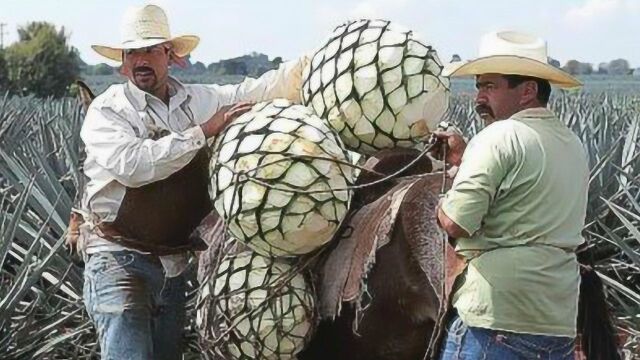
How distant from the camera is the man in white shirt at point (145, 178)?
2824 mm

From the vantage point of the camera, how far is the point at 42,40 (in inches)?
1358

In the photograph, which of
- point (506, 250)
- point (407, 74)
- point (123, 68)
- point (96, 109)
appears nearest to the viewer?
point (506, 250)

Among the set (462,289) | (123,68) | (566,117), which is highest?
(123,68)

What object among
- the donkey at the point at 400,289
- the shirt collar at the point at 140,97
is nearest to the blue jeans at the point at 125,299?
the shirt collar at the point at 140,97

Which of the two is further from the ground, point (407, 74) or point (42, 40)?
point (407, 74)

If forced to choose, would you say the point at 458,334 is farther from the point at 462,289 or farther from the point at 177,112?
the point at 177,112

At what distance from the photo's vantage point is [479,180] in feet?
7.33

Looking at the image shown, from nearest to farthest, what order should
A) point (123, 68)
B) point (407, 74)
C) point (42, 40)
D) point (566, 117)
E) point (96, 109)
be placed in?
Result: point (407, 74)
point (96, 109)
point (123, 68)
point (566, 117)
point (42, 40)

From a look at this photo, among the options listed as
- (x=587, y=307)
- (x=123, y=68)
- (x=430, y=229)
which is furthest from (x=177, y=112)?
(x=587, y=307)

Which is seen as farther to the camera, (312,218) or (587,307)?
(587,307)

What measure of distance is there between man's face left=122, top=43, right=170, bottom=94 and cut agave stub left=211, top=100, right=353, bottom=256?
0.67 metres

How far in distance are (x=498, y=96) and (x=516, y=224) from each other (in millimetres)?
292

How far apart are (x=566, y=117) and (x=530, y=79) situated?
543cm

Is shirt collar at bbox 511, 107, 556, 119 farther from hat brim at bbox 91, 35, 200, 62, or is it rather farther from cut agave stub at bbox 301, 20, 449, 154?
hat brim at bbox 91, 35, 200, 62
